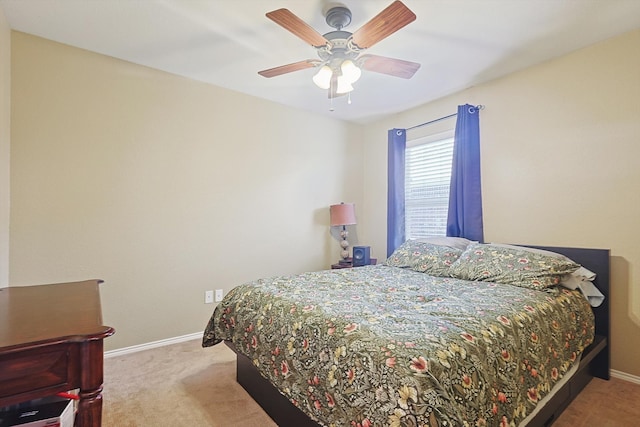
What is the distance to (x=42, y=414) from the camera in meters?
1.13

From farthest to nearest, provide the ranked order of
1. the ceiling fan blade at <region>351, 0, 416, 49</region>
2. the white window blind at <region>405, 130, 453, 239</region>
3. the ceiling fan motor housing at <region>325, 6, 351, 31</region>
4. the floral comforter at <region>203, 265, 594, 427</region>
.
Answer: the white window blind at <region>405, 130, 453, 239</region>, the ceiling fan motor housing at <region>325, 6, 351, 31</region>, the ceiling fan blade at <region>351, 0, 416, 49</region>, the floral comforter at <region>203, 265, 594, 427</region>

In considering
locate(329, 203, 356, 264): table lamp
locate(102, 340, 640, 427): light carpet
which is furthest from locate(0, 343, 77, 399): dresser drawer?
locate(329, 203, 356, 264): table lamp

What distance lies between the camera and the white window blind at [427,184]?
11.3ft

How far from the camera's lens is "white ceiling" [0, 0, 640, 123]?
6.53 feet

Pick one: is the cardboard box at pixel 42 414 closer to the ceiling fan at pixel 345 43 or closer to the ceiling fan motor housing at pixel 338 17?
the ceiling fan at pixel 345 43

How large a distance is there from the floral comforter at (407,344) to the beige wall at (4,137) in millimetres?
1471

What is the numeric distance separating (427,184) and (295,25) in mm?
2460

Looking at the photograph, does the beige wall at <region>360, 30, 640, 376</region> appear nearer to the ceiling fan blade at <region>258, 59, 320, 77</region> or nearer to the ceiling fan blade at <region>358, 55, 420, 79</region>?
the ceiling fan blade at <region>358, 55, 420, 79</region>

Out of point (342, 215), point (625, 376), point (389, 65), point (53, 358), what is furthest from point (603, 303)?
point (53, 358)

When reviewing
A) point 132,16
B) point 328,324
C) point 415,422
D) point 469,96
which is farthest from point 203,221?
point 469,96

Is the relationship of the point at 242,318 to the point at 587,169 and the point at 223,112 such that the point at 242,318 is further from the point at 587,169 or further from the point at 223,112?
the point at 587,169

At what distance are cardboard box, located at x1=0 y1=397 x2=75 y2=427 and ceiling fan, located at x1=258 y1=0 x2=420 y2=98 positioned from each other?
6.36 feet

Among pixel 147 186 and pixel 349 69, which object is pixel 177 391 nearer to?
pixel 147 186

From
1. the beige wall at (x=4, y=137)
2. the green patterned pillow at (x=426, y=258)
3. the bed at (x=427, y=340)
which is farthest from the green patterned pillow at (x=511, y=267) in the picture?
the beige wall at (x=4, y=137)
